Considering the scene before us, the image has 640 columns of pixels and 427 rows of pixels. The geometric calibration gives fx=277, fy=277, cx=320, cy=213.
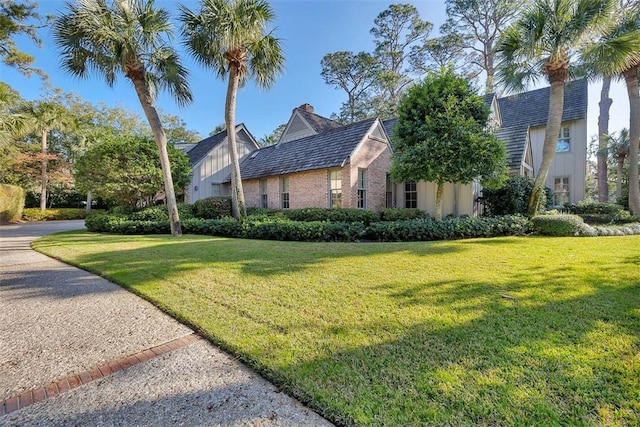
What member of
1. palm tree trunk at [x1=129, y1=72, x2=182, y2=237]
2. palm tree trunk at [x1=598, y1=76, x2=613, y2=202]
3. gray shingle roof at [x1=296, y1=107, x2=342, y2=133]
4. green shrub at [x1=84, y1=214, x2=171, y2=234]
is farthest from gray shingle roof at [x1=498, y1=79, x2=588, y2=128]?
green shrub at [x1=84, y1=214, x2=171, y2=234]

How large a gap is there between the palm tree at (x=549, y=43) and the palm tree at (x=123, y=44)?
13222mm

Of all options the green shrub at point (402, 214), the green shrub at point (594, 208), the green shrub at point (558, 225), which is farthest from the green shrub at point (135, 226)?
the green shrub at point (594, 208)

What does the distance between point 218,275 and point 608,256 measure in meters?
7.93

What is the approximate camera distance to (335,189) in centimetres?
1349

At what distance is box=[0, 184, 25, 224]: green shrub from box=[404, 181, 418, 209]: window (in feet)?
83.3

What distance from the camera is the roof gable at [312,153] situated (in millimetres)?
13492

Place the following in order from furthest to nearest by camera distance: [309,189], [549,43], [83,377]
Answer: [309,189]
[549,43]
[83,377]

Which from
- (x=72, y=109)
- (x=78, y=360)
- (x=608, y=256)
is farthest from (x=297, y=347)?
(x=72, y=109)

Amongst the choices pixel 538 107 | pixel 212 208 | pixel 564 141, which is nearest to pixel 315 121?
pixel 212 208

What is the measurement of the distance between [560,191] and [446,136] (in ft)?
46.6

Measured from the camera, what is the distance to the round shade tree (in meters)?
9.80

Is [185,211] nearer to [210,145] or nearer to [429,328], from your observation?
[210,145]

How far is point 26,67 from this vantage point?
Answer: 13.8 meters

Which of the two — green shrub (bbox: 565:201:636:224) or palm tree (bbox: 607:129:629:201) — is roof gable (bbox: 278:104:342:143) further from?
palm tree (bbox: 607:129:629:201)
